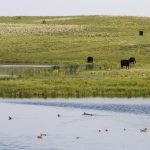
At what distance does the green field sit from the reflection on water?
2.17 m

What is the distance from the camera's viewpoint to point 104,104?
41.4 metres

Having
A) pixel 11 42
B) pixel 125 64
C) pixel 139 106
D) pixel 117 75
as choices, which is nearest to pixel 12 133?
pixel 139 106

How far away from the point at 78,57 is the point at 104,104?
34912 mm

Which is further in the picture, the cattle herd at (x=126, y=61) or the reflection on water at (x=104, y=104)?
the cattle herd at (x=126, y=61)

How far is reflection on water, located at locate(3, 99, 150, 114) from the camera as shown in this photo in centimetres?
3925

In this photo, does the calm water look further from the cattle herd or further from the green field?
the cattle herd

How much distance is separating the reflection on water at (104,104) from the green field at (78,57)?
7.11 ft

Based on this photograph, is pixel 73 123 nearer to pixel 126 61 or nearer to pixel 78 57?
pixel 126 61

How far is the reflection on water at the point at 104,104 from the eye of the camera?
39.2 metres

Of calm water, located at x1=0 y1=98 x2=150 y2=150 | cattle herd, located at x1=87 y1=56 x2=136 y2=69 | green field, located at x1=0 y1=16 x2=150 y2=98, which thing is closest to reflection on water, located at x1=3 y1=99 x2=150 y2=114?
calm water, located at x1=0 y1=98 x2=150 y2=150

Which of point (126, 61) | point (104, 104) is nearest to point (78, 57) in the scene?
point (126, 61)

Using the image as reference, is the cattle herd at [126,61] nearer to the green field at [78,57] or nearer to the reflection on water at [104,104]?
the green field at [78,57]

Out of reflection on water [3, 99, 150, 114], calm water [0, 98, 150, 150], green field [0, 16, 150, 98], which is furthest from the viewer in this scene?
green field [0, 16, 150, 98]

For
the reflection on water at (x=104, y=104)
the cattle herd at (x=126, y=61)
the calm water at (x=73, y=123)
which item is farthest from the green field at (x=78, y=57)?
Result: the calm water at (x=73, y=123)
